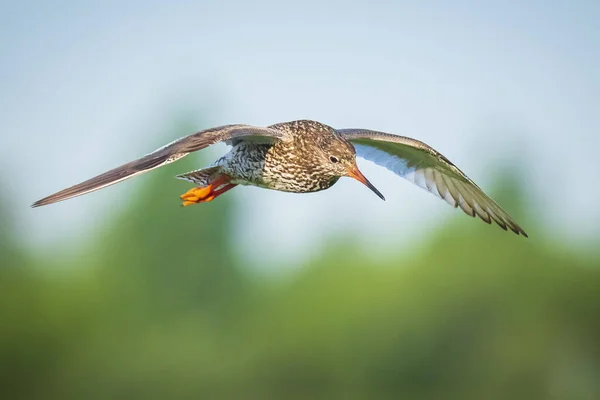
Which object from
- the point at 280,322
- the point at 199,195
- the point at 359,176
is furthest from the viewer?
the point at 280,322

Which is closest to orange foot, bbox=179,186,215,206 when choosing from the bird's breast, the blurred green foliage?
the bird's breast

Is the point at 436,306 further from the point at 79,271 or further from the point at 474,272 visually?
the point at 79,271

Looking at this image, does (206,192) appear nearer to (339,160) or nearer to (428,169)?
(339,160)

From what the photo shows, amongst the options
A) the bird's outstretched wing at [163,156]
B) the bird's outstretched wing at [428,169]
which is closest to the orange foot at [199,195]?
the bird's outstretched wing at [163,156]

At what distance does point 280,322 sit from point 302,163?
→ 6382 cm

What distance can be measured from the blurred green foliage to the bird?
42193 mm

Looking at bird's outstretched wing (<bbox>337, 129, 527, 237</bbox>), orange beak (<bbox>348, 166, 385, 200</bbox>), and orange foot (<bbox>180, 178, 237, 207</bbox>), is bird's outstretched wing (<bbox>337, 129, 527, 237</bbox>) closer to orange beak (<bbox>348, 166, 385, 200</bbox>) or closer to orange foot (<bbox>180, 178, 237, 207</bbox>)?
orange beak (<bbox>348, 166, 385, 200</bbox>)

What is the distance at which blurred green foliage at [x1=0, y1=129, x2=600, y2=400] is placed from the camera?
57656 millimetres

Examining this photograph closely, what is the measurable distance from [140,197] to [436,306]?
67.2 feet

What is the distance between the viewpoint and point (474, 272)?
6350 centimetres

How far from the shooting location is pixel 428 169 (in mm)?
11500

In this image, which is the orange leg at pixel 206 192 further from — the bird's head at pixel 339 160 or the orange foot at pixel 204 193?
the bird's head at pixel 339 160

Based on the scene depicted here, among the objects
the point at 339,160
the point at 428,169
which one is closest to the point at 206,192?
the point at 339,160

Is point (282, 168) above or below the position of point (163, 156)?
below
